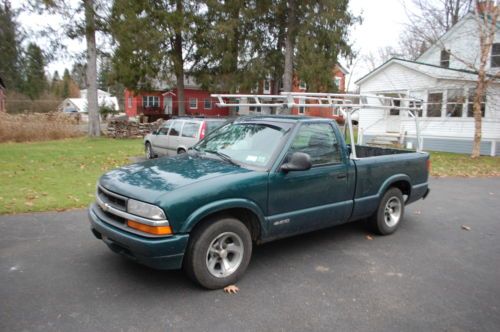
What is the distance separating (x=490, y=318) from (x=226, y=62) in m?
25.2

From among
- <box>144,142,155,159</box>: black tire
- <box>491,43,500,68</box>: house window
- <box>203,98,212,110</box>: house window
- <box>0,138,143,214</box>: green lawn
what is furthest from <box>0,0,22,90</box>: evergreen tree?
<box>491,43,500,68</box>: house window

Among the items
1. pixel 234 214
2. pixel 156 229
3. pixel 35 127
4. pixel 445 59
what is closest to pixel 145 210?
pixel 156 229

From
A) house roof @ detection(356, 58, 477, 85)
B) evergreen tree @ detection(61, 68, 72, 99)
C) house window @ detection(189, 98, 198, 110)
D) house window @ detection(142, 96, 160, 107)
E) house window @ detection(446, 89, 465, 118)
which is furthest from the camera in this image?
evergreen tree @ detection(61, 68, 72, 99)

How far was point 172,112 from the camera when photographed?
43.7 metres

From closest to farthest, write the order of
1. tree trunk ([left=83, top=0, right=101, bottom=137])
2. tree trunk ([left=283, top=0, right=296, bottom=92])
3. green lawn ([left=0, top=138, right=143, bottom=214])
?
green lawn ([left=0, top=138, right=143, bottom=214]), tree trunk ([left=83, top=0, right=101, bottom=137]), tree trunk ([left=283, top=0, right=296, bottom=92])

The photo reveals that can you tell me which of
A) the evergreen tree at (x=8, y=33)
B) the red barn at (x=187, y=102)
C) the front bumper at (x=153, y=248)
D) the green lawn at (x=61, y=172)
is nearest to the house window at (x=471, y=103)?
the green lawn at (x=61, y=172)

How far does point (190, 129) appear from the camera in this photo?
11.5 meters

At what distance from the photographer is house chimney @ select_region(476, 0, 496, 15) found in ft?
47.8

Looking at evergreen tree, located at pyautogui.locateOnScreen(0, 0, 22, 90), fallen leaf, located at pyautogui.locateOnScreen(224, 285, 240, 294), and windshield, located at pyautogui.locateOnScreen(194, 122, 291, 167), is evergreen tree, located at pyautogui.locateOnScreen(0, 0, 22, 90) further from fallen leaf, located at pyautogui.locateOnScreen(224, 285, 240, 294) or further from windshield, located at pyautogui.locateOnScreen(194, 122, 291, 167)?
fallen leaf, located at pyautogui.locateOnScreen(224, 285, 240, 294)

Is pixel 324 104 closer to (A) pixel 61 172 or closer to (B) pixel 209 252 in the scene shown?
(B) pixel 209 252

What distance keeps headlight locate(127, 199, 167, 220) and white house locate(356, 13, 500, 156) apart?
15.4 metres

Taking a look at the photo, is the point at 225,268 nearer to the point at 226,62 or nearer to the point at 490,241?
the point at 490,241

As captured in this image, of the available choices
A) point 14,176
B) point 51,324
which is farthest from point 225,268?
point 14,176

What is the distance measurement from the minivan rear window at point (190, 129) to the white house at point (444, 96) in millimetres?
9763
